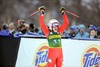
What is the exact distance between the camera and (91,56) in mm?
15938

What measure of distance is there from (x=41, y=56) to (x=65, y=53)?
77 cm

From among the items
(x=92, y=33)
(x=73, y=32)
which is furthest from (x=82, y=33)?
(x=73, y=32)

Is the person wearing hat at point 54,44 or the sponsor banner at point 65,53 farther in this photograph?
the sponsor banner at point 65,53

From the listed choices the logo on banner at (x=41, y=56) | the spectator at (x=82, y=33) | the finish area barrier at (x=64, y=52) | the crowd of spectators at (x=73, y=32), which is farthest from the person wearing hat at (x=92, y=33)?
the logo on banner at (x=41, y=56)

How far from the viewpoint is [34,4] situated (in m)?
57.2

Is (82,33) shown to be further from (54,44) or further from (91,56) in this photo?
(54,44)

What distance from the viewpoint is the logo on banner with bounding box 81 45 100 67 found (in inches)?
623

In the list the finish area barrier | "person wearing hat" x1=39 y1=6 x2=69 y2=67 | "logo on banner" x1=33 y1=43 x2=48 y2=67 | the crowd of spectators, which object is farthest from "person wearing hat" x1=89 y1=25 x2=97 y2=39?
"person wearing hat" x1=39 y1=6 x2=69 y2=67

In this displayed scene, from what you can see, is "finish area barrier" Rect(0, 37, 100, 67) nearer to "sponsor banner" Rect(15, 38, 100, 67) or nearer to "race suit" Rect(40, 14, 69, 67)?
"sponsor banner" Rect(15, 38, 100, 67)

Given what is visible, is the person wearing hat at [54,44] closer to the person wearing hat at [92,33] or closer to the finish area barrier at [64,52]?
the finish area barrier at [64,52]

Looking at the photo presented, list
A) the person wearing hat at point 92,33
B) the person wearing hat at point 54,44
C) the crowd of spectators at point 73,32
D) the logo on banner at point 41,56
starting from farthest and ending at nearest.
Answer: the crowd of spectators at point 73,32 → the person wearing hat at point 92,33 → the logo on banner at point 41,56 → the person wearing hat at point 54,44

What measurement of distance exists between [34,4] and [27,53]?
4157cm

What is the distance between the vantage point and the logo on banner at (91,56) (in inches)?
623

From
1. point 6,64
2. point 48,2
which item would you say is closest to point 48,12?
point 48,2
